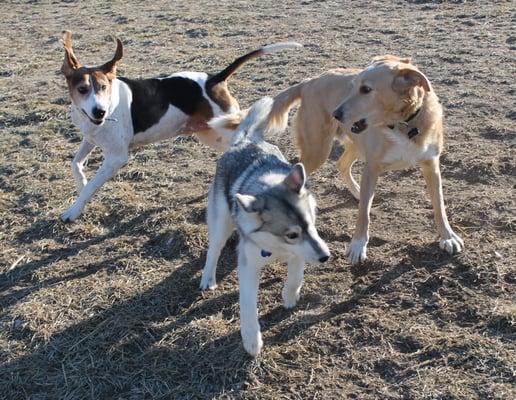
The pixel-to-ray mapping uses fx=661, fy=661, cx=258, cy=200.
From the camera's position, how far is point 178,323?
3.86m

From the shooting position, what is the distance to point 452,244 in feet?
14.1

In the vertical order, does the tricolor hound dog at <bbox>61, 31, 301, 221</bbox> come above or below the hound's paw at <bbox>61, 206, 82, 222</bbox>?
above

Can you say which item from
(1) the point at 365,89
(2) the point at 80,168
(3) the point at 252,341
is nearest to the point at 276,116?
(1) the point at 365,89

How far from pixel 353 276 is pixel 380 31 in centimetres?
670

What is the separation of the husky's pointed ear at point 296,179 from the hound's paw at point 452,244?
1345mm

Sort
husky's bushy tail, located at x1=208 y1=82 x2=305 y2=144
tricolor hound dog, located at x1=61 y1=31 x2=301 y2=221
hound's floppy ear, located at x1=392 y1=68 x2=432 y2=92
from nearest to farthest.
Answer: hound's floppy ear, located at x1=392 y1=68 x2=432 y2=92 < husky's bushy tail, located at x1=208 y1=82 x2=305 y2=144 < tricolor hound dog, located at x1=61 y1=31 x2=301 y2=221

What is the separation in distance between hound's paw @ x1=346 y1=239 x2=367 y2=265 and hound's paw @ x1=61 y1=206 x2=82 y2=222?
82.4 inches

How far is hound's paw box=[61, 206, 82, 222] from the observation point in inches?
198

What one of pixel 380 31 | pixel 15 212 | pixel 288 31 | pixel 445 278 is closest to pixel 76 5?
pixel 288 31

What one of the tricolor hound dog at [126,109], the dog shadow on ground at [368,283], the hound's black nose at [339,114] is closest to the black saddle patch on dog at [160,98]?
the tricolor hound dog at [126,109]

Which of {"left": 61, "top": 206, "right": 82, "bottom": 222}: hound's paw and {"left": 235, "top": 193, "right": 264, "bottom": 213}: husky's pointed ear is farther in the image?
{"left": 61, "top": 206, "right": 82, "bottom": 222}: hound's paw

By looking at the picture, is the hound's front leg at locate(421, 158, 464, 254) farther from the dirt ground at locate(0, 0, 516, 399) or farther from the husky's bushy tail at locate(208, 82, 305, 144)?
the husky's bushy tail at locate(208, 82, 305, 144)

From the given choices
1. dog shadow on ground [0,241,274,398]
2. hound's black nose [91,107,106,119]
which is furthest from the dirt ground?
hound's black nose [91,107,106,119]

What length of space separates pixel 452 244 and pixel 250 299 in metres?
1.57
